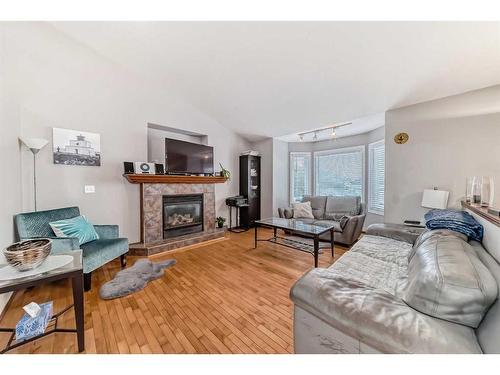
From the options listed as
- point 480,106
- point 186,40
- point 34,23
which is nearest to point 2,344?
point 186,40

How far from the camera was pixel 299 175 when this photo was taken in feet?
18.0

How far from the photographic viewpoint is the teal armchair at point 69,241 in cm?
206

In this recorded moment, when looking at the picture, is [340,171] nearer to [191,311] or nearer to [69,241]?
[191,311]

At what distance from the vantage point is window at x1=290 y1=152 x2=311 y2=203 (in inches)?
212

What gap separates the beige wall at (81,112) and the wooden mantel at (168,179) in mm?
327

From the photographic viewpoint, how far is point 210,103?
3857mm

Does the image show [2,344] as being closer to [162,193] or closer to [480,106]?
[162,193]

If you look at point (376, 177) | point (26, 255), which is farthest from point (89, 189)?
point (376, 177)

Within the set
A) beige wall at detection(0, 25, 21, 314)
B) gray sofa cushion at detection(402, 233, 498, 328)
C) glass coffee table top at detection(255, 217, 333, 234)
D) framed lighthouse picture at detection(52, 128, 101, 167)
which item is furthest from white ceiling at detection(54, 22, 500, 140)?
gray sofa cushion at detection(402, 233, 498, 328)

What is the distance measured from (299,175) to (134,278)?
4401 mm

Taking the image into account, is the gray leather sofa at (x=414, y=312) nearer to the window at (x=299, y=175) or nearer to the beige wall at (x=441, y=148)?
the beige wall at (x=441, y=148)

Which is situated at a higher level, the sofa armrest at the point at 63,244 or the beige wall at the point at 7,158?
the beige wall at the point at 7,158

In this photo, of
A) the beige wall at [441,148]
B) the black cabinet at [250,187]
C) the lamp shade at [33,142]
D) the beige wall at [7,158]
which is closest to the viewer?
the beige wall at [7,158]

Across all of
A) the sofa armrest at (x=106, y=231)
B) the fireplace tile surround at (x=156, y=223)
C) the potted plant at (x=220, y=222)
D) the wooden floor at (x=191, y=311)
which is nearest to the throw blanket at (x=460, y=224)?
the wooden floor at (x=191, y=311)
